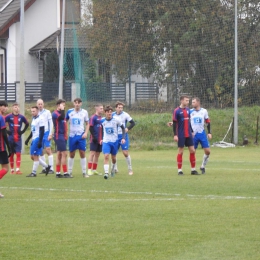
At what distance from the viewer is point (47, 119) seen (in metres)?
19.0

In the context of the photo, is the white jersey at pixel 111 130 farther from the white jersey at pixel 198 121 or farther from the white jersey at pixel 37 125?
the white jersey at pixel 198 121

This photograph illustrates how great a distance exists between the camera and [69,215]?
1072 centimetres

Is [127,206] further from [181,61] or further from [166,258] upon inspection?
[181,61]

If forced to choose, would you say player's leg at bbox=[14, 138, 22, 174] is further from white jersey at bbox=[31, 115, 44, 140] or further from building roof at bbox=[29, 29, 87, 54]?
building roof at bbox=[29, 29, 87, 54]

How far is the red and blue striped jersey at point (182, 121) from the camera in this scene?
18000 millimetres

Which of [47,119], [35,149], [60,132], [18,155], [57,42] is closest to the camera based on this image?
[60,132]

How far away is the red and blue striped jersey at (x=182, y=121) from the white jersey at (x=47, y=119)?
3379 millimetres

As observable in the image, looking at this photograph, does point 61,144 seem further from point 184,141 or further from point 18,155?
point 184,141

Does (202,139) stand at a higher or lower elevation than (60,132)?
lower

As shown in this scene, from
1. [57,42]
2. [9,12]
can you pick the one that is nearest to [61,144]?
[57,42]

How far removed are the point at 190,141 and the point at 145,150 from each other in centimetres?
1310

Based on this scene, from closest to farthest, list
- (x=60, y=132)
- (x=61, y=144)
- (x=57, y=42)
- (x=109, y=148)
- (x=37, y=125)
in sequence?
(x=109, y=148)
(x=61, y=144)
(x=60, y=132)
(x=37, y=125)
(x=57, y=42)

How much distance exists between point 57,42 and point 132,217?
27.2 metres

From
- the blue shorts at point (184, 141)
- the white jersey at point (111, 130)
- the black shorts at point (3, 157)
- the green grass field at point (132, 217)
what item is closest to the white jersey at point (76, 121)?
the white jersey at point (111, 130)
